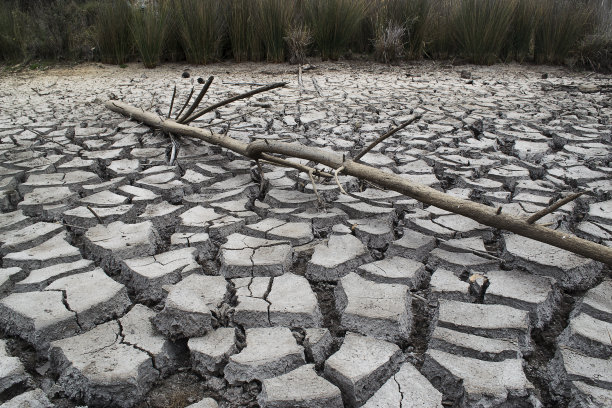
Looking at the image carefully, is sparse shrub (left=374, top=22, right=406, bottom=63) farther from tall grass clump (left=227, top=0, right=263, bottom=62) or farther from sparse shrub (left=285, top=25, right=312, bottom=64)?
tall grass clump (left=227, top=0, right=263, bottom=62)

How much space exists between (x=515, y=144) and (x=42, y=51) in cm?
682

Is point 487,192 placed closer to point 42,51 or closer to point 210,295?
point 210,295

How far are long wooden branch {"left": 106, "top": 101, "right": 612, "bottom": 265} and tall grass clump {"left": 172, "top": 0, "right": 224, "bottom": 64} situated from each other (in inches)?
139

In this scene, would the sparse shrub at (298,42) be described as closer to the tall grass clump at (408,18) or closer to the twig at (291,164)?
the tall grass clump at (408,18)

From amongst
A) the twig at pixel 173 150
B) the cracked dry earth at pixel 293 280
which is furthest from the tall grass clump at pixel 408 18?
the twig at pixel 173 150

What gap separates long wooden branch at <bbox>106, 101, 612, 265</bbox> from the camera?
1.48 metres

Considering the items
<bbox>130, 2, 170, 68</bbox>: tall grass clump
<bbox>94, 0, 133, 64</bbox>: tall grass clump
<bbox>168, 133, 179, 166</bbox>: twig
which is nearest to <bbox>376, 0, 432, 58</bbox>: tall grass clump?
<bbox>130, 2, 170, 68</bbox>: tall grass clump

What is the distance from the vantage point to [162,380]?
1219 mm

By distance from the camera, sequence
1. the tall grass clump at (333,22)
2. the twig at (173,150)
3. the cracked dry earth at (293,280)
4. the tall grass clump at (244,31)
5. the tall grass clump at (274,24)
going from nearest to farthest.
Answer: the cracked dry earth at (293,280)
the twig at (173,150)
the tall grass clump at (274,24)
the tall grass clump at (244,31)
the tall grass clump at (333,22)

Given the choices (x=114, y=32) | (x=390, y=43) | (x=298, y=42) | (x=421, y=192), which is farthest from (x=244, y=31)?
(x=421, y=192)

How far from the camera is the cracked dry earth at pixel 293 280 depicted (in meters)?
1.17

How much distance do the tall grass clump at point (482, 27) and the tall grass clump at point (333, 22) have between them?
1.24 metres

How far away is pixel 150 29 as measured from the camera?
5.97 metres

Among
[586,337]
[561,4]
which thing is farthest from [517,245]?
[561,4]
